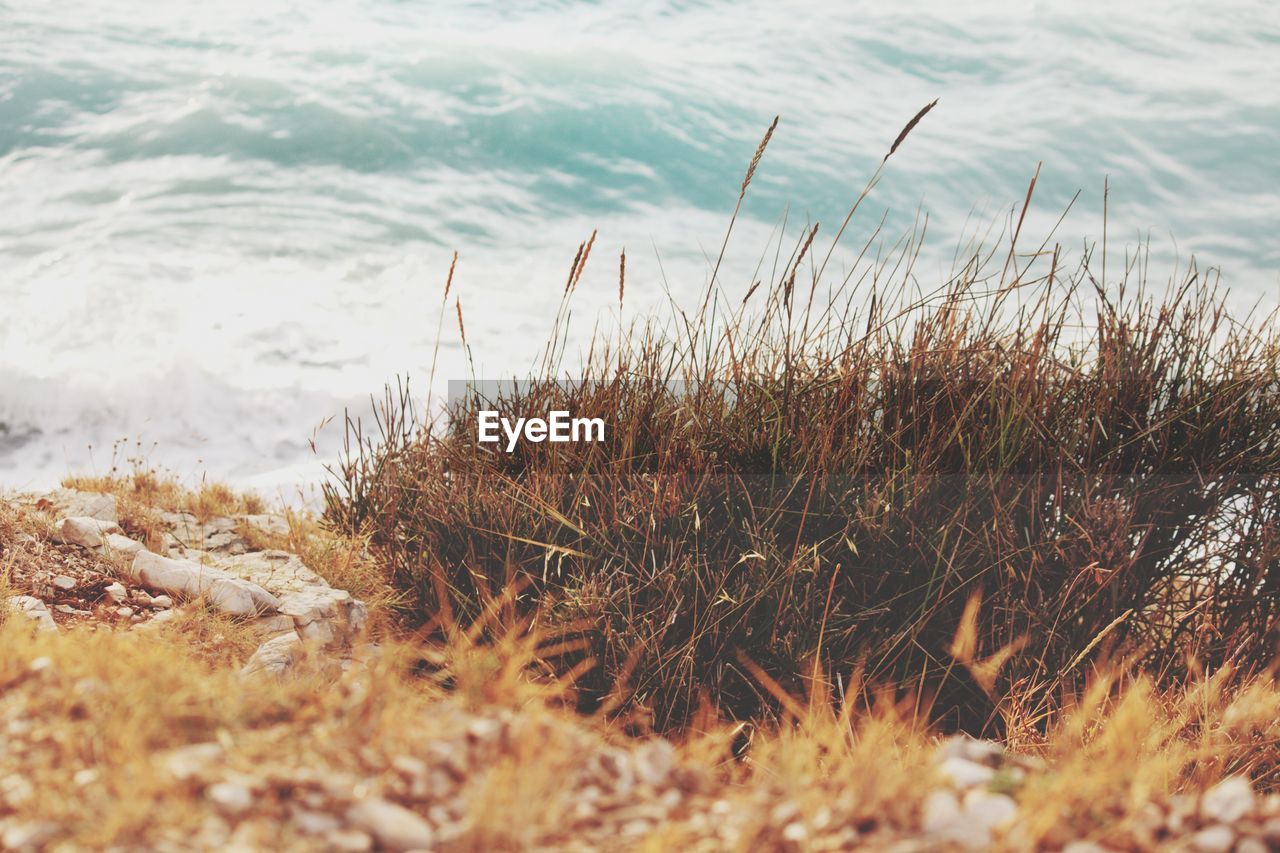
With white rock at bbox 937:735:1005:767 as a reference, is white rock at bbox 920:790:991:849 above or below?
above

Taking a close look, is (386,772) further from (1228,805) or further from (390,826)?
(1228,805)

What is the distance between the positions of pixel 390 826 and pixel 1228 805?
4.54ft

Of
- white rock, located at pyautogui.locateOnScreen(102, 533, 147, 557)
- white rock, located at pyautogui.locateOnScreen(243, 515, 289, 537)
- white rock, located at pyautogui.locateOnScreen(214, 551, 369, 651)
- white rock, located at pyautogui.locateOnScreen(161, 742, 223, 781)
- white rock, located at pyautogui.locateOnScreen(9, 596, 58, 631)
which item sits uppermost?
white rock, located at pyautogui.locateOnScreen(161, 742, 223, 781)

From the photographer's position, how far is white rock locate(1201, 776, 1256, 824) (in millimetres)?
1698

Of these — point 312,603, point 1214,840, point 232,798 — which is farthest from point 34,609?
point 1214,840

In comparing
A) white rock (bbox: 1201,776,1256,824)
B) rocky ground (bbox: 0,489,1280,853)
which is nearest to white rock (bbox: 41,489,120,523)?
rocky ground (bbox: 0,489,1280,853)

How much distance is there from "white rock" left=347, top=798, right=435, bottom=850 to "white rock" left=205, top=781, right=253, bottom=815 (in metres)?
0.16

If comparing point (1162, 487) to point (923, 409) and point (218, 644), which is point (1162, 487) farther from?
point (218, 644)

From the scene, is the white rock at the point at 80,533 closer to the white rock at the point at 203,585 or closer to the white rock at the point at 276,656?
the white rock at the point at 203,585

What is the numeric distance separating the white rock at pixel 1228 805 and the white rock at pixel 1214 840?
53mm

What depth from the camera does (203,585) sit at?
142 inches

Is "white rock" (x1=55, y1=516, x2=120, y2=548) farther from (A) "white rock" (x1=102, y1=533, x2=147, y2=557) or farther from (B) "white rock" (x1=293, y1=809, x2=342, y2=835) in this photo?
(B) "white rock" (x1=293, y1=809, x2=342, y2=835)

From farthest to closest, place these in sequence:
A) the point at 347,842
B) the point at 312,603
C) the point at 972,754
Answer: the point at 312,603 < the point at 972,754 < the point at 347,842

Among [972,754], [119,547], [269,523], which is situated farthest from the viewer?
[269,523]
